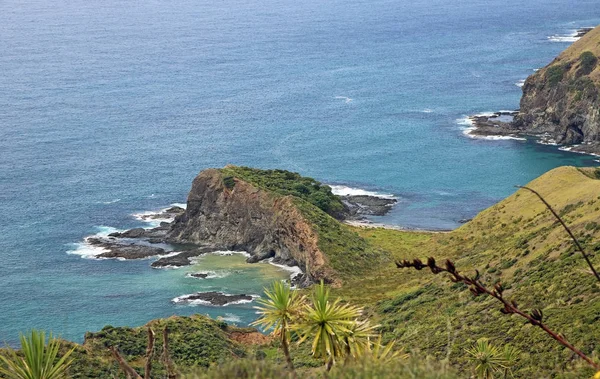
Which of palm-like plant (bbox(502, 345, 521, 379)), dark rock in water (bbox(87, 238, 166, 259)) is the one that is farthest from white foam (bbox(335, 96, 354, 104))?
palm-like plant (bbox(502, 345, 521, 379))

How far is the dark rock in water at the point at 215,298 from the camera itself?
316ft

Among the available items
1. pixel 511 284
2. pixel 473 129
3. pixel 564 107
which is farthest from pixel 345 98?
pixel 511 284

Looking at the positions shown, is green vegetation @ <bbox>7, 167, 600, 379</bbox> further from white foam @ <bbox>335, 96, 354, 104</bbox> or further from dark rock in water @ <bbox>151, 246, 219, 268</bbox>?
white foam @ <bbox>335, 96, 354, 104</bbox>

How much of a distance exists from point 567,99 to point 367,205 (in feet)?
148

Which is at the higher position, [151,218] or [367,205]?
[151,218]

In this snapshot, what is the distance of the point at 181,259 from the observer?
4353 inches

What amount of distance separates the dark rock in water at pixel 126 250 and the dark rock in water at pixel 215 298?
625 inches

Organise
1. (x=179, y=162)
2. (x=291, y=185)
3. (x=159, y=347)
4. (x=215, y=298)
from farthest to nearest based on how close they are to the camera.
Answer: (x=179, y=162) → (x=291, y=185) → (x=215, y=298) → (x=159, y=347)

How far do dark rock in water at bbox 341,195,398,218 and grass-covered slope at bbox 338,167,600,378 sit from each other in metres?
12.8

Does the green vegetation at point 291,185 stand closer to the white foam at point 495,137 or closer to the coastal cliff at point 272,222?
the coastal cliff at point 272,222

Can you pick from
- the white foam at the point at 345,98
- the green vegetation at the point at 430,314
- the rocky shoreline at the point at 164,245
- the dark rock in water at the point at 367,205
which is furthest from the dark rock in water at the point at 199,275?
the white foam at the point at 345,98

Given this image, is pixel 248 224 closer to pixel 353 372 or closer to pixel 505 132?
pixel 505 132

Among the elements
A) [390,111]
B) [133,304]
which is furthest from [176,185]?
[390,111]

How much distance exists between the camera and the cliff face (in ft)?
484
